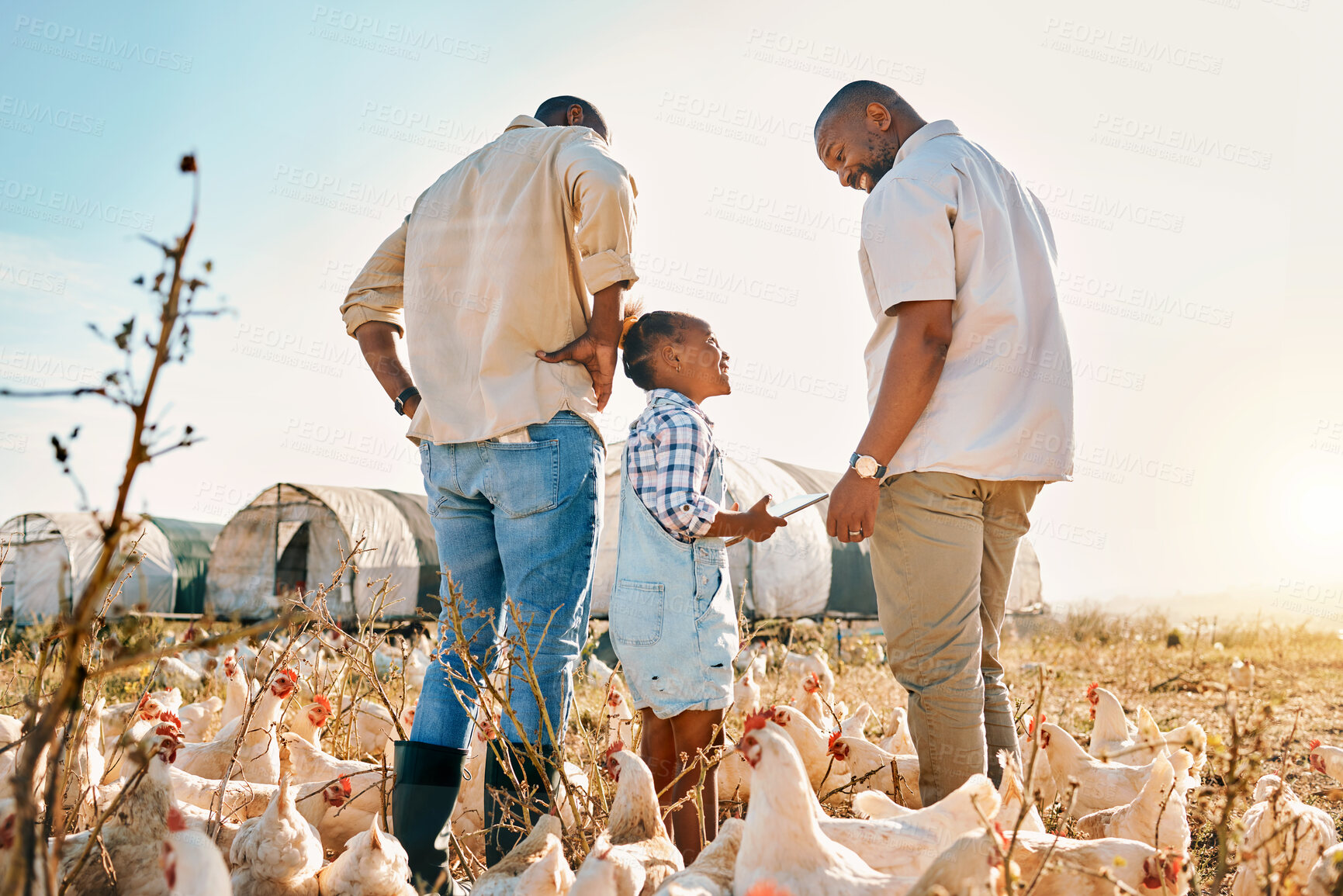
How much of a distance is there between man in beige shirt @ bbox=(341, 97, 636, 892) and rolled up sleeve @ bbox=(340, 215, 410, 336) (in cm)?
21

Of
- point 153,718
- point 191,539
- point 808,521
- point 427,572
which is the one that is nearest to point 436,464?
point 153,718

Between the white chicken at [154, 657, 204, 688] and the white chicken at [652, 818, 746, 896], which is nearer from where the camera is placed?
the white chicken at [652, 818, 746, 896]

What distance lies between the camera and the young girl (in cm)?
235

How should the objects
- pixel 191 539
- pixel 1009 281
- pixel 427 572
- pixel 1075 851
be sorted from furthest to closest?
pixel 191 539 < pixel 427 572 < pixel 1009 281 < pixel 1075 851

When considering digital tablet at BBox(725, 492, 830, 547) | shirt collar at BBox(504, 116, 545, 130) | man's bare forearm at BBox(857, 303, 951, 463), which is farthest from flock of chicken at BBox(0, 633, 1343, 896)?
shirt collar at BBox(504, 116, 545, 130)

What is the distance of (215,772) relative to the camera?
325 cm

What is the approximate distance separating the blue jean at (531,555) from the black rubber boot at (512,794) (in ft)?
0.22

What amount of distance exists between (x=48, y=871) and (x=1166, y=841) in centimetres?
266

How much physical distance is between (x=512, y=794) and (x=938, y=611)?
3.90 feet

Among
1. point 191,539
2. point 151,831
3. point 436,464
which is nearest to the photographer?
point 151,831

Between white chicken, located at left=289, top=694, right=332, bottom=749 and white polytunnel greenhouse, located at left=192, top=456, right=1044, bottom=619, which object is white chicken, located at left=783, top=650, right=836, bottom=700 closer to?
white chicken, located at left=289, top=694, right=332, bottom=749

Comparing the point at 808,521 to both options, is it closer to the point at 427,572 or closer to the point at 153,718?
the point at 427,572

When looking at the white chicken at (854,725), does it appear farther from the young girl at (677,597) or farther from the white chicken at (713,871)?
the white chicken at (713,871)

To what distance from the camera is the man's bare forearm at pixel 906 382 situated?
87.0 inches
